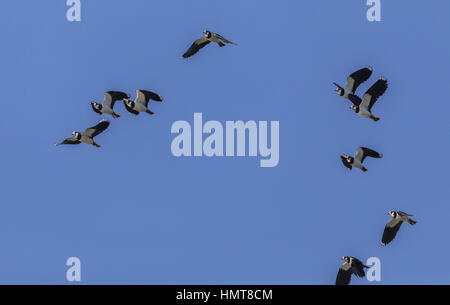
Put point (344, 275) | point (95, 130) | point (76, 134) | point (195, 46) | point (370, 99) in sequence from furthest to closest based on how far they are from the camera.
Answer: point (195, 46), point (76, 134), point (95, 130), point (370, 99), point (344, 275)

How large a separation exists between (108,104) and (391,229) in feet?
26.4

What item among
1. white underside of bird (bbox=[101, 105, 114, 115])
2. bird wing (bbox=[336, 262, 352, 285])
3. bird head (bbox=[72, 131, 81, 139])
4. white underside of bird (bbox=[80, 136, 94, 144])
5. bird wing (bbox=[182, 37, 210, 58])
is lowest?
bird wing (bbox=[336, 262, 352, 285])

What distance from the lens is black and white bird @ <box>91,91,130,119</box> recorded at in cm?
3281

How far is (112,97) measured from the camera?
33062mm

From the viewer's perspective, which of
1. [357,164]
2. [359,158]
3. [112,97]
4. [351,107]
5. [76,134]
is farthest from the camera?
[76,134]

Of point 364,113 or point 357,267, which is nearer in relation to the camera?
point 357,267

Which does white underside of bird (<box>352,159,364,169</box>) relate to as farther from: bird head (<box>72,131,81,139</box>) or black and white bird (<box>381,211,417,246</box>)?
bird head (<box>72,131,81,139</box>)

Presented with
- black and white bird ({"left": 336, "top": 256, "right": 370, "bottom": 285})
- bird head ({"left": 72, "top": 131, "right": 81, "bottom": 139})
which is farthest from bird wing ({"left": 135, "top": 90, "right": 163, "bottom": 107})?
black and white bird ({"left": 336, "top": 256, "right": 370, "bottom": 285})

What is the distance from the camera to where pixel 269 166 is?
3631cm

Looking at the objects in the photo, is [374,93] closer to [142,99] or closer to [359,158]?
[359,158]

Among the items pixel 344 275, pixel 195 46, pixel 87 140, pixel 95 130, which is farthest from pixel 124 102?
pixel 344 275

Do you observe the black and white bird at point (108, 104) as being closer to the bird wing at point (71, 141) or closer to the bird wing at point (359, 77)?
the bird wing at point (71, 141)

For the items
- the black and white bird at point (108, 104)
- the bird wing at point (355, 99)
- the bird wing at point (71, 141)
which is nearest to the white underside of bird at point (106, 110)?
the black and white bird at point (108, 104)
